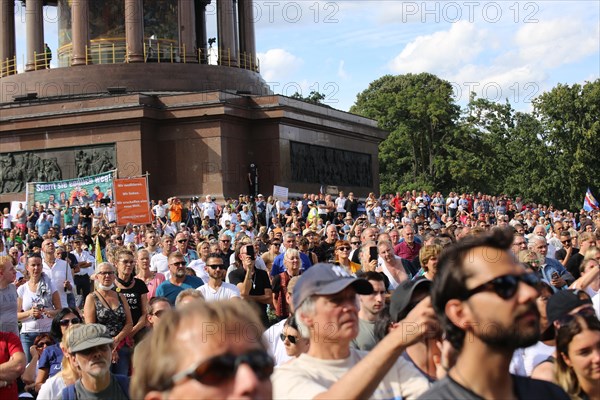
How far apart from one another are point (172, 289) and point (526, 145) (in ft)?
184

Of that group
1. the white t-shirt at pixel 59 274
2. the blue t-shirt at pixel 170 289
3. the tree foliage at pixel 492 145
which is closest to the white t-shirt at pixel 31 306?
the white t-shirt at pixel 59 274

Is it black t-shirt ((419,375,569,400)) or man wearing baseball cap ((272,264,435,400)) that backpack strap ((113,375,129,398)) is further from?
black t-shirt ((419,375,569,400))

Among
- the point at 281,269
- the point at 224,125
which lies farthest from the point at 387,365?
the point at 224,125

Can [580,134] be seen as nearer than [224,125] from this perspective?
No

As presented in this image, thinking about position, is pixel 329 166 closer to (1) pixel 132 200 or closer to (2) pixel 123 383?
(1) pixel 132 200

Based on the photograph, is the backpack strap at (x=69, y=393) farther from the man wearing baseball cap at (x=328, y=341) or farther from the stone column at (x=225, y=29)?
the stone column at (x=225, y=29)

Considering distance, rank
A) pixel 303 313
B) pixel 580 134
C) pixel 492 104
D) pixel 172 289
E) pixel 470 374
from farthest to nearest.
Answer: pixel 492 104
pixel 580 134
pixel 172 289
pixel 303 313
pixel 470 374

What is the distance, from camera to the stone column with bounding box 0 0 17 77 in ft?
131

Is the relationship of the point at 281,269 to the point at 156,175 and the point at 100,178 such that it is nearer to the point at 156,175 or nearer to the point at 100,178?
the point at 100,178

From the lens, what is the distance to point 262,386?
2719 millimetres

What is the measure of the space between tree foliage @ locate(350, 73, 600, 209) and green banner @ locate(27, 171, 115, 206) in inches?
1389

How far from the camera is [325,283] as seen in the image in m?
4.16

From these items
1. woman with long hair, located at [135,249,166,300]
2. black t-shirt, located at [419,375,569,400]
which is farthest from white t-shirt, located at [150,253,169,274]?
black t-shirt, located at [419,375,569,400]

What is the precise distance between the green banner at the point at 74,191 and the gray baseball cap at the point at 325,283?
78.6 ft
